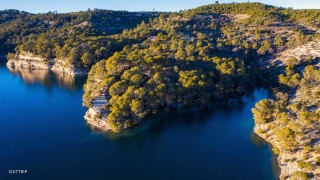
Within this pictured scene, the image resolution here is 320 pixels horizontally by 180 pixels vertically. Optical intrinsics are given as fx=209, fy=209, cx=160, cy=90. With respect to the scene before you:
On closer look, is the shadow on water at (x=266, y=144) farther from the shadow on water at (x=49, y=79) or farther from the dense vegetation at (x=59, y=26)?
the dense vegetation at (x=59, y=26)

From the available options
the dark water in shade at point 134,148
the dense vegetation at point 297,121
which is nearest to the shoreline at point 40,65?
the dark water in shade at point 134,148

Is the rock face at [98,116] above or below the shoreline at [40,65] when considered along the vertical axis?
below

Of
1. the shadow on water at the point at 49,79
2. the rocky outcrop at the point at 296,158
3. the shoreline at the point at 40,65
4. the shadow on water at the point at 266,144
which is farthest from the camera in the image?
the shoreline at the point at 40,65

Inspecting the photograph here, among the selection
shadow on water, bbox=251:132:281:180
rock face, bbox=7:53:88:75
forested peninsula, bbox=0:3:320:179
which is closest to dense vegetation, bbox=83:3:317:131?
forested peninsula, bbox=0:3:320:179

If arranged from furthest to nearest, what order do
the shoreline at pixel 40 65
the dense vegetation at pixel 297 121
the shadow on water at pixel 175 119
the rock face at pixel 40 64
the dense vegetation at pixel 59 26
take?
1. the dense vegetation at pixel 59 26
2. the rock face at pixel 40 64
3. the shoreline at pixel 40 65
4. the shadow on water at pixel 175 119
5. the dense vegetation at pixel 297 121

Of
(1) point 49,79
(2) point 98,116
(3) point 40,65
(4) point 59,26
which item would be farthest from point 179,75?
(4) point 59,26

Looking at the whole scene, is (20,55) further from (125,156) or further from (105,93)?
(125,156)

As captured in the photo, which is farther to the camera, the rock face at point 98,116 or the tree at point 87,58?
the tree at point 87,58

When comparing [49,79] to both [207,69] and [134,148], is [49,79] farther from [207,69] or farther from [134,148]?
[207,69]

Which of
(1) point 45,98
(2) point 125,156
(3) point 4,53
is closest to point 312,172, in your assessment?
(2) point 125,156
